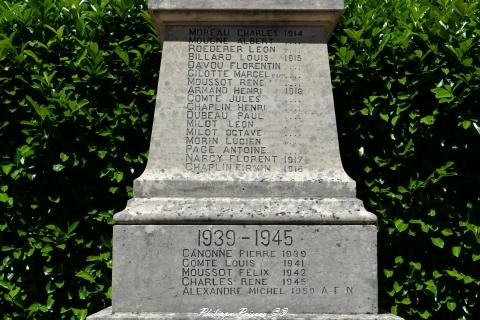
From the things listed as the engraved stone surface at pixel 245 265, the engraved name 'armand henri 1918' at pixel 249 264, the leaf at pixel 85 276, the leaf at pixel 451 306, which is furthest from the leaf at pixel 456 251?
the leaf at pixel 85 276

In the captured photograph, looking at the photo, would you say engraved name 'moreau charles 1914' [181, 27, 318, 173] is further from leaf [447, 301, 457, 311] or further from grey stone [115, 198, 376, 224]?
leaf [447, 301, 457, 311]

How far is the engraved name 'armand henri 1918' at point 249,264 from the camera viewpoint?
4223mm

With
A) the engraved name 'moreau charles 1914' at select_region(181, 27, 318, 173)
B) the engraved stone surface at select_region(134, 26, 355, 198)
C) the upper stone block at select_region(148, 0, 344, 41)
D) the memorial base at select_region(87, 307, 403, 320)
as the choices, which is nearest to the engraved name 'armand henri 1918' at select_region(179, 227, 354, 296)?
the memorial base at select_region(87, 307, 403, 320)

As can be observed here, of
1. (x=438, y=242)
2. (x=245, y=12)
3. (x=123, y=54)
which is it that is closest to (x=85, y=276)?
(x=123, y=54)

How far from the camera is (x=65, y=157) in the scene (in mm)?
5426

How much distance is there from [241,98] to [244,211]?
73 cm

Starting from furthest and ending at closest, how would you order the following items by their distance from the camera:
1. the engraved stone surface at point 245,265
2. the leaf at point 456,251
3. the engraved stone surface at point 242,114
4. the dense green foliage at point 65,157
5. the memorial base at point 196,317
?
the dense green foliage at point 65,157 < the leaf at point 456,251 < the engraved stone surface at point 242,114 < the engraved stone surface at point 245,265 < the memorial base at point 196,317

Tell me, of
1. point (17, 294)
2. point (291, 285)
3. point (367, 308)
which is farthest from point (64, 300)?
point (367, 308)

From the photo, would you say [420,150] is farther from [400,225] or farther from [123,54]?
[123,54]

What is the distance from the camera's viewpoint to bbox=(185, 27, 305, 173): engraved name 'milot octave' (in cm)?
447

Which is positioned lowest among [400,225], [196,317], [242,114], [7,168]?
[196,317]

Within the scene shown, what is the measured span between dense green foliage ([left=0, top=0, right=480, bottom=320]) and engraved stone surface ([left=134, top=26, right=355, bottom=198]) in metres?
1.12

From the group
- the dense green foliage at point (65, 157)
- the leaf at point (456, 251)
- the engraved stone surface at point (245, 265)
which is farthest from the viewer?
the dense green foliage at point (65, 157)

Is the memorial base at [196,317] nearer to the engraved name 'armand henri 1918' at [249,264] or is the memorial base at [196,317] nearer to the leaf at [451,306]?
the engraved name 'armand henri 1918' at [249,264]
